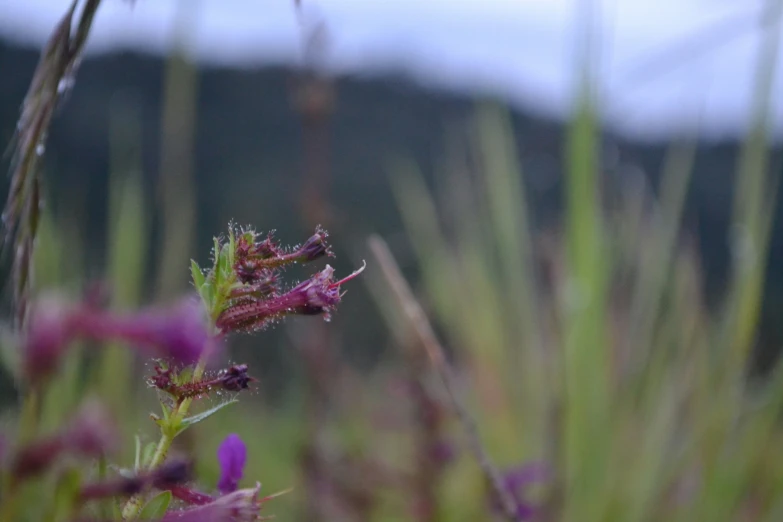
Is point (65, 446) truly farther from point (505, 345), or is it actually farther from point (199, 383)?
point (505, 345)

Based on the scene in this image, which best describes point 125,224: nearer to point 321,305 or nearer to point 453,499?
point 453,499

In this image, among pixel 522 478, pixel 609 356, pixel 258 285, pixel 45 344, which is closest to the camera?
pixel 45 344

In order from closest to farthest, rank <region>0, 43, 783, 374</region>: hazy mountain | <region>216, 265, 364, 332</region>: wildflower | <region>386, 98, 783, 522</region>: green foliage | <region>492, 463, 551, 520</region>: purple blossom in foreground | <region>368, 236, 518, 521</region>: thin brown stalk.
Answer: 1. <region>216, 265, 364, 332</region>: wildflower
2. <region>368, 236, 518, 521</region>: thin brown stalk
3. <region>492, 463, 551, 520</region>: purple blossom in foreground
4. <region>386, 98, 783, 522</region>: green foliage
5. <region>0, 43, 783, 374</region>: hazy mountain

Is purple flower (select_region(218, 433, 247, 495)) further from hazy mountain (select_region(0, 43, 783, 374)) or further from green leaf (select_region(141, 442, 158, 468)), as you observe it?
hazy mountain (select_region(0, 43, 783, 374))

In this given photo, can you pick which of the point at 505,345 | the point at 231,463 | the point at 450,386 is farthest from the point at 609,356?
the point at 231,463

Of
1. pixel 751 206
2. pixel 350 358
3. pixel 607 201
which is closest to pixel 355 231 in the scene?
pixel 350 358

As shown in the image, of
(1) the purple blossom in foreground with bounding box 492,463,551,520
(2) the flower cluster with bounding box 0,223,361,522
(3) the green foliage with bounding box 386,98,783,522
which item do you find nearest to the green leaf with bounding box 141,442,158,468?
(2) the flower cluster with bounding box 0,223,361,522
